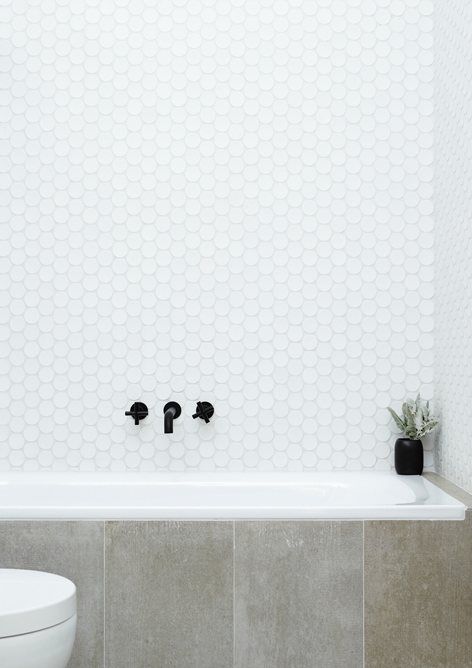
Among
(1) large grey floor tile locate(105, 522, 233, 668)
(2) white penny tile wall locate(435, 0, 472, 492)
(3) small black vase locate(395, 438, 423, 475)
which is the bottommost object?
(1) large grey floor tile locate(105, 522, 233, 668)

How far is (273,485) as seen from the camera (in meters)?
2.62

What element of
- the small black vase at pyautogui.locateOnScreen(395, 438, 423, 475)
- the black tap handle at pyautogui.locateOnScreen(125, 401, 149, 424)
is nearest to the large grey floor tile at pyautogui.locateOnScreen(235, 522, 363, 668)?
the small black vase at pyautogui.locateOnScreen(395, 438, 423, 475)

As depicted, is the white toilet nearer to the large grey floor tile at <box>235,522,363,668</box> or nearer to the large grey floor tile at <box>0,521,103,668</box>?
the large grey floor tile at <box>0,521,103,668</box>

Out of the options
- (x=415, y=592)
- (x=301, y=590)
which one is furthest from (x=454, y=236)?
(x=301, y=590)

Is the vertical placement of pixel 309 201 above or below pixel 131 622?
above

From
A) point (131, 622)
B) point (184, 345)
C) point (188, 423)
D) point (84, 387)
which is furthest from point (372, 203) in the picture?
point (131, 622)

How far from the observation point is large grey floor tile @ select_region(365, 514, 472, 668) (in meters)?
2.00

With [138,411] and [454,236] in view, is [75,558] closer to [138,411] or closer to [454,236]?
[138,411]

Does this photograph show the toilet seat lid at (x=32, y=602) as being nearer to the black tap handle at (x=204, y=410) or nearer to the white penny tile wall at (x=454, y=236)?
the black tap handle at (x=204, y=410)

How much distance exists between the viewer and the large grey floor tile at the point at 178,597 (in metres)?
2.02

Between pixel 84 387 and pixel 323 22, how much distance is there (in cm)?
179

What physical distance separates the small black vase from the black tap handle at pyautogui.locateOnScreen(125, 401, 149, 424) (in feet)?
3.30

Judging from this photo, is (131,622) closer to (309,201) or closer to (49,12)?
(309,201)

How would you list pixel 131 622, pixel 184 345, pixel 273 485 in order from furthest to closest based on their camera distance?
pixel 184 345 → pixel 273 485 → pixel 131 622
